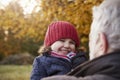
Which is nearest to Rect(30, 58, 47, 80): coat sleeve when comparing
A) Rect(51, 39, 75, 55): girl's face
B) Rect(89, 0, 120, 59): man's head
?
Rect(51, 39, 75, 55): girl's face

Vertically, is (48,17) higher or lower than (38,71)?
higher

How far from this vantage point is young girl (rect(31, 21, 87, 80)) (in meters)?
3.65

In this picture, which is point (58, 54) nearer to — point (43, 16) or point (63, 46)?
point (63, 46)

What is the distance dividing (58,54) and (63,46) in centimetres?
9

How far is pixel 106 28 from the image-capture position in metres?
2.11

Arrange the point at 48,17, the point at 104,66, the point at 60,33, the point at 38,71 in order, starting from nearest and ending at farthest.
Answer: the point at 104,66 → the point at 38,71 → the point at 60,33 → the point at 48,17

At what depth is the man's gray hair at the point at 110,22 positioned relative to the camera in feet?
6.81

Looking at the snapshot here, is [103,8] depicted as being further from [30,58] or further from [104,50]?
[30,58]

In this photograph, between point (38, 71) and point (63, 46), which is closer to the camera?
point (38, 71)

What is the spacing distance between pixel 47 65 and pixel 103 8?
158cm

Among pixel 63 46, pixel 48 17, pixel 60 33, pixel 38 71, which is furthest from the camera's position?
pixel 48 17

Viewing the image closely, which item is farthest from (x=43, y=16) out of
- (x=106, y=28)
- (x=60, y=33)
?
(x=106, y=28)

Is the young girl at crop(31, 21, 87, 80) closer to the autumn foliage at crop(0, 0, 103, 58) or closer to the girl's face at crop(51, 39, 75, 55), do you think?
the girl's face at crop(51, 39, 75, 55)

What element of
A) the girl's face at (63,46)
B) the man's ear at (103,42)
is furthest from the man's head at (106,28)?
the girl's face at (63,46)
